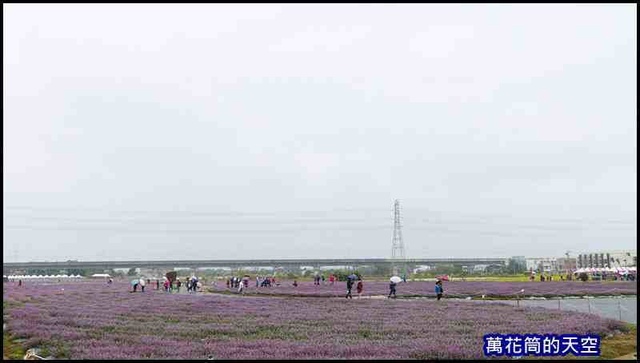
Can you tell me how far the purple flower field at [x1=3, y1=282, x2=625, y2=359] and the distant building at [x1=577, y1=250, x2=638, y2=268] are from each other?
14629 cm

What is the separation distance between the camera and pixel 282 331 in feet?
68.3

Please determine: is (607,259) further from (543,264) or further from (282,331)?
(282,331)

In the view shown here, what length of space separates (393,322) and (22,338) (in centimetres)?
1364

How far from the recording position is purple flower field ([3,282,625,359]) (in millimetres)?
15609

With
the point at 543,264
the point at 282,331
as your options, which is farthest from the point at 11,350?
the point at 543,264

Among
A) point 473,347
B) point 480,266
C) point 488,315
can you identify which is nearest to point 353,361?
point 473,347

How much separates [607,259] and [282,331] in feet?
583

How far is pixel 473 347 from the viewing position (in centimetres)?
1589

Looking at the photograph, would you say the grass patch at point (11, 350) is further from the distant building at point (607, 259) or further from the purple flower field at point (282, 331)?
the distant building at point (607, 259)

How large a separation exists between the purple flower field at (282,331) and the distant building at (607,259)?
480 ft

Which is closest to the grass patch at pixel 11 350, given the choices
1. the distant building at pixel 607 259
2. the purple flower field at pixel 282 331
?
the purple flower field at pixel 282 331

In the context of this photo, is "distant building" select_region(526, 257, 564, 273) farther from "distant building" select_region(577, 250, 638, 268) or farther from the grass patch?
the grass patch

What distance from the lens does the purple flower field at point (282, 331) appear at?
15.6 m

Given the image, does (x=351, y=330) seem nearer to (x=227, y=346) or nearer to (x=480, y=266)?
(x=227, y=346)
